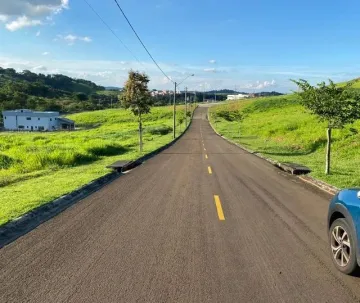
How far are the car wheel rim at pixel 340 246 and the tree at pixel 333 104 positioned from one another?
1077 cm

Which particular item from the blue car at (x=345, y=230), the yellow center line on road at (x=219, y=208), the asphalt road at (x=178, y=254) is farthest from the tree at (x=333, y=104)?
the blue car at (x=345, y=230)

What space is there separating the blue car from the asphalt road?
196 mm

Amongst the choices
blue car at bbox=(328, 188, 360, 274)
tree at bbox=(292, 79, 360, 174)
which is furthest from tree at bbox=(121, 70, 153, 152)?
blue car at bbox=(328, 188, 360, 274)

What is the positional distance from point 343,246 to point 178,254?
7.92ft

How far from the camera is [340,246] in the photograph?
5.42m

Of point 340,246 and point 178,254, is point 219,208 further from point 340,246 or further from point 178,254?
point 340,246

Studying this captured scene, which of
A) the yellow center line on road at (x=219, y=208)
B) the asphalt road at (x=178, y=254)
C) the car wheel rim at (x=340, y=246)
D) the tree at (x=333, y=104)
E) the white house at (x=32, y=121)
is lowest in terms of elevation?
the white house at (x=32, y=121)

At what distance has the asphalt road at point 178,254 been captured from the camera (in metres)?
4.61

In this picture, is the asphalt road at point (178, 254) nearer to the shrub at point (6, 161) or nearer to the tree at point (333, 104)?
the tree at point (333, 104)

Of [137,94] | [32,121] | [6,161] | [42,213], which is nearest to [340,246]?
[42,213]

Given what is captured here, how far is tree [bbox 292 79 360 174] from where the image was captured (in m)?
15.6

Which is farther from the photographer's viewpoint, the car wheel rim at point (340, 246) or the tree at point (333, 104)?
the tree at point (333, 104)

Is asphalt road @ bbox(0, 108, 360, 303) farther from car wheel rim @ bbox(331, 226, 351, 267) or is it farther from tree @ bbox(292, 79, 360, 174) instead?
tree @ bbox(292, 79, 360, 174)

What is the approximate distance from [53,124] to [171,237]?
108931 millimetres
